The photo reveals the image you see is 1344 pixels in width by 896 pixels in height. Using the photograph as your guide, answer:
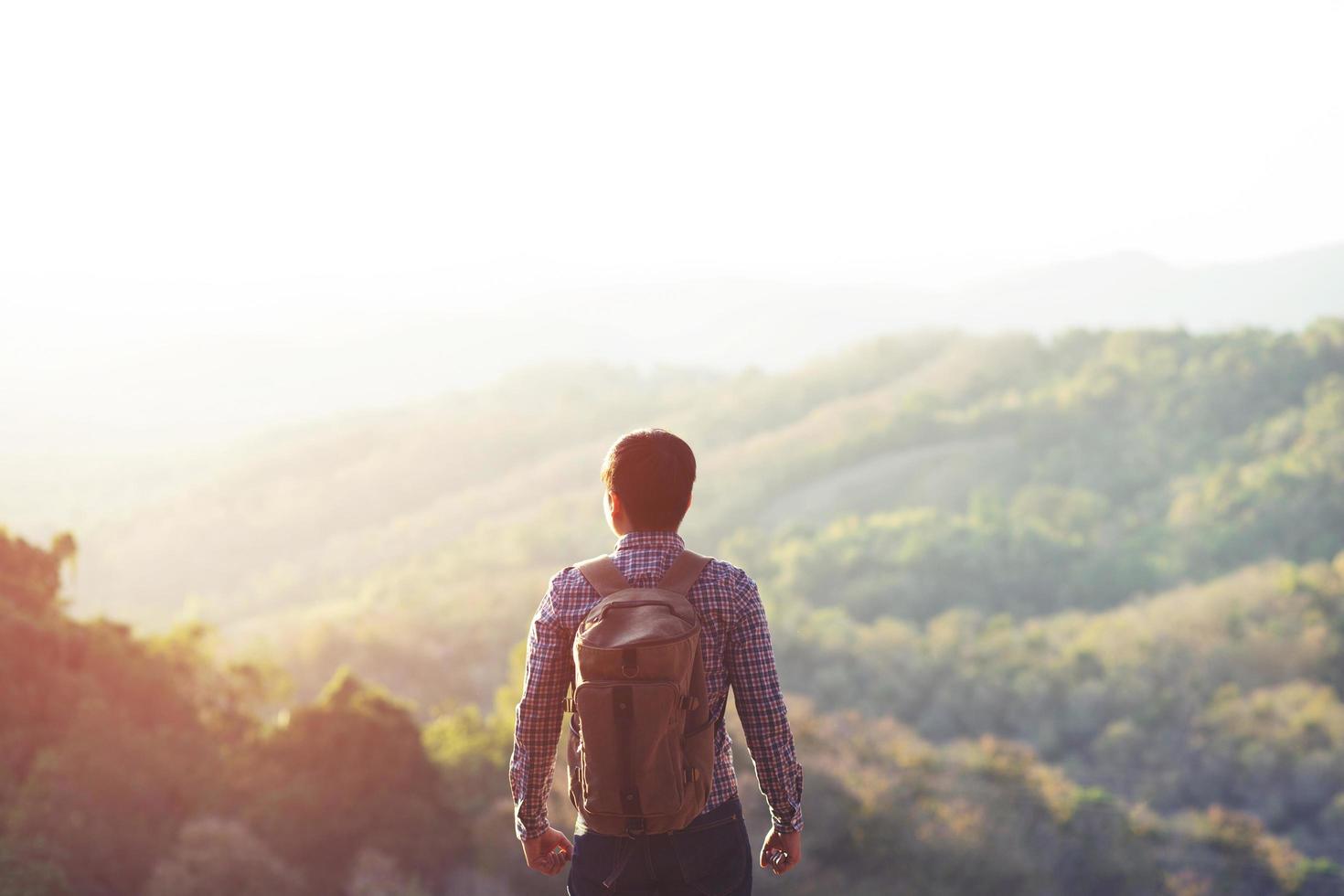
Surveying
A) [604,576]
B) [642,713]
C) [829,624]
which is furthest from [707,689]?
[829,624]

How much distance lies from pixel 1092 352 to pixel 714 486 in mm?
29367

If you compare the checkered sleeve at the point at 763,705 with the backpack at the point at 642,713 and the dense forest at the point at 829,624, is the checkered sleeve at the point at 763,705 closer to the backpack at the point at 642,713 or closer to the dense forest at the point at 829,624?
the backpack at the point at 642,713

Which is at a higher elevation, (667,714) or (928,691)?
(667,714)

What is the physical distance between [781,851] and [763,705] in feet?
1.27

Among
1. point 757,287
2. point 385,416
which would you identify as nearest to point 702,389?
point 385,416

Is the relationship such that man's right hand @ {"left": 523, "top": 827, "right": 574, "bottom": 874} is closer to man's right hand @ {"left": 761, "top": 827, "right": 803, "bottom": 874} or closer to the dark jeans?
the dark jeans

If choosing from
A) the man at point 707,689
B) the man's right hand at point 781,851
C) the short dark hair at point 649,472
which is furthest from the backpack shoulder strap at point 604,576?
the man's right hand at point 781,851

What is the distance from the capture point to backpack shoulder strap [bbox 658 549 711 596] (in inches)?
101

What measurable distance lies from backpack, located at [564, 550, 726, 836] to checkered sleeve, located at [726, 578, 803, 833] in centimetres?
15

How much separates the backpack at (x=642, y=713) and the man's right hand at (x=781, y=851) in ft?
1.07

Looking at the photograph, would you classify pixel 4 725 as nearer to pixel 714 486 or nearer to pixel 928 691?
pixel 928 691

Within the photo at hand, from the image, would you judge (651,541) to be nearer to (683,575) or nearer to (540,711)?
(683,575)

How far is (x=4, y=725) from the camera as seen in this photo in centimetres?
1066

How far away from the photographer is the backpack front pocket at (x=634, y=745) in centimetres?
245
